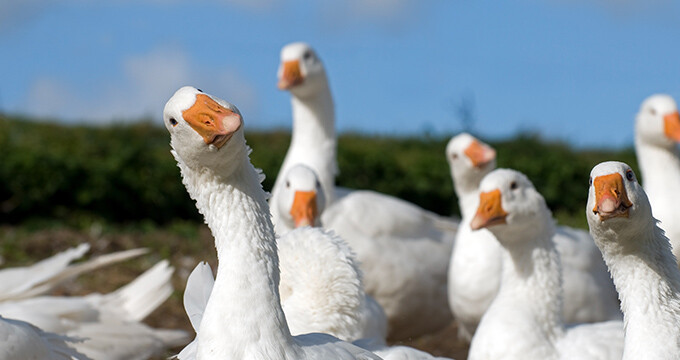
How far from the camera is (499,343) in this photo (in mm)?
5070

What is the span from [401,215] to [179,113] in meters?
4.60

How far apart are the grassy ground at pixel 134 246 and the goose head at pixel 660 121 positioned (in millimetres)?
2254

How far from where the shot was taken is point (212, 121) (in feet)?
10.7

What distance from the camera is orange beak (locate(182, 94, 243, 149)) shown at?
325 cm

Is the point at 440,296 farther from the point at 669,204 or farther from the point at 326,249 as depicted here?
the point at 326,249

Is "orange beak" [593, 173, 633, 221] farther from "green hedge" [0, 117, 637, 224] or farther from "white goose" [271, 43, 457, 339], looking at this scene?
"green hedge" [0, 117, 637, 224]

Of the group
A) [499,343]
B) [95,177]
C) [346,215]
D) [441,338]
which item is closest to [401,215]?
[346,215]

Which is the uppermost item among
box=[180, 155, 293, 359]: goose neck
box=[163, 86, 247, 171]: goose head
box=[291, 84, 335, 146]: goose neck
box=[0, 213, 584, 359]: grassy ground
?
box=[163, 86, 247, 171]: goose head

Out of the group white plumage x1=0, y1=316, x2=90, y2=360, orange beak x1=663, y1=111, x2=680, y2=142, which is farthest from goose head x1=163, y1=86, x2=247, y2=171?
orange beak x1=663, y1=111, x2=680, y2=142

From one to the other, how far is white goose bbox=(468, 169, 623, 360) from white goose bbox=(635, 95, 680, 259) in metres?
1.91

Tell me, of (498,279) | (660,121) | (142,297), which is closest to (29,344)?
(142,297)

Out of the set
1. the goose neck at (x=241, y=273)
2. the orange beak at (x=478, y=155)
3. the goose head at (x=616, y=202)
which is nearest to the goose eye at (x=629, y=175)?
the goose head at (x=616, y=202)

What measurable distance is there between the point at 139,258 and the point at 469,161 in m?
4.05

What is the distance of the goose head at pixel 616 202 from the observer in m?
3.36
